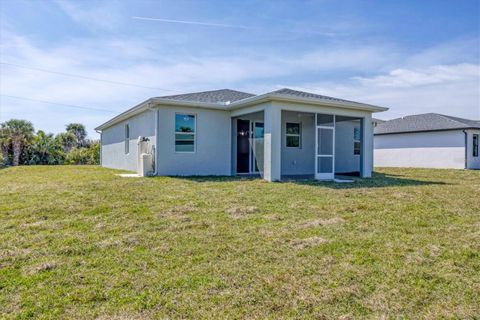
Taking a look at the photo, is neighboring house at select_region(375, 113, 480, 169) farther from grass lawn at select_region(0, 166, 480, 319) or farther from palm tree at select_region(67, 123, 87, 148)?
palm tree at select_region(67, 123, 87, 148)

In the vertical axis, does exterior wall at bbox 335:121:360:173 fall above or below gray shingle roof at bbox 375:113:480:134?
below

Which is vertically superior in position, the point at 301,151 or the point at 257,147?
the point at 257,147

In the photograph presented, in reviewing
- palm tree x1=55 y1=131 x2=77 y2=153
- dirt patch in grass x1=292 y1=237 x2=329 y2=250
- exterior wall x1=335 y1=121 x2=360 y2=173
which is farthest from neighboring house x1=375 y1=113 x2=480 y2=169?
palm tree x1=55 y1=131 x2=77 y2=153

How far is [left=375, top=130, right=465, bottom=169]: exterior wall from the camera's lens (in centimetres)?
1984

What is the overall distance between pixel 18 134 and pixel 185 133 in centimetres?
1735

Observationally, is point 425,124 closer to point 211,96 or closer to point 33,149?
point 211,96

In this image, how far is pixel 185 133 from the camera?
39.4 ft

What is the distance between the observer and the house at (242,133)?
1086cm

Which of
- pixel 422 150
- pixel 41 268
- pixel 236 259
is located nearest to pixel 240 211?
pixel 236 259

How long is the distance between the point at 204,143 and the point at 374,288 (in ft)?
32.6

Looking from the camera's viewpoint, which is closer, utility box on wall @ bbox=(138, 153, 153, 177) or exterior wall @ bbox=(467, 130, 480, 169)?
utility box on wall @ bbox=(138, 153, 153, 177)

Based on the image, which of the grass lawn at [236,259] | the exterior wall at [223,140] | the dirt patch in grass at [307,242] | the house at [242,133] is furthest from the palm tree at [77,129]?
the dirt patch in grass at [307,242]

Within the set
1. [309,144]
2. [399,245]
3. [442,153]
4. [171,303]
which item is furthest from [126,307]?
[442,153]

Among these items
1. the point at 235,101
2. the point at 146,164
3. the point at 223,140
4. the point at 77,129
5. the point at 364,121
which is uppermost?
the point at 77,129
